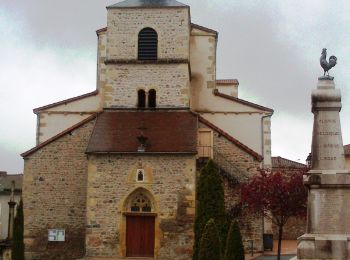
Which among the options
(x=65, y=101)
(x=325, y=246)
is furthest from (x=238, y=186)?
(x=325, y=246)

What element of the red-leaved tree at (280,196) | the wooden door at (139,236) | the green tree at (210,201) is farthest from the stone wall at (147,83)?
the red-leaved tree at (280,196)

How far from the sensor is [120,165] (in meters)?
29.4

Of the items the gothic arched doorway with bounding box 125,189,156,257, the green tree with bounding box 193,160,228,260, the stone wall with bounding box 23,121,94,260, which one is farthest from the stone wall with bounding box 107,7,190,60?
the green tree with bounding box 193,160,228,260

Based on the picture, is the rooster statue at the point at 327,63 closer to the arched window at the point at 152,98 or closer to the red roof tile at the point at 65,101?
the arched window at the point at 152,98

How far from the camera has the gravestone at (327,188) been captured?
1667cm

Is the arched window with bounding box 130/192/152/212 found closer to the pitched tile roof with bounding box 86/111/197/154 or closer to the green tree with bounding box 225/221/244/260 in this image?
the pitched tile roof with bounding box 86/111/197/154

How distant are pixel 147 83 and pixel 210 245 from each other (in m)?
12.1

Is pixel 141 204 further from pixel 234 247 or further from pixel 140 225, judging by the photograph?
pixel 234 247

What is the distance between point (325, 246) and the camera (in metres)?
16.6

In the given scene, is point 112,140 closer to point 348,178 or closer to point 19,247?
point 19,247

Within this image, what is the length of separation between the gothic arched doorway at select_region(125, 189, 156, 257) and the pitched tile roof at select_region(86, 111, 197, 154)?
2.14 m

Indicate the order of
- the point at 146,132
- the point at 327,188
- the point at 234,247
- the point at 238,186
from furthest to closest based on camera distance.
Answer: the point at 146,132
the point at 238,186
the point at 234,247
the point at 327,188

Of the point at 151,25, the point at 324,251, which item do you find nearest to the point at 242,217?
the point at 151,25

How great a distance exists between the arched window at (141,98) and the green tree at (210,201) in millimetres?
6152
